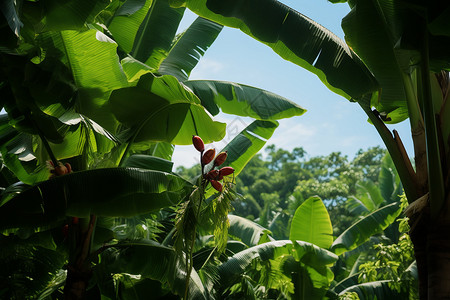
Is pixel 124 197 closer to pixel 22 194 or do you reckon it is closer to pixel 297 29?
pixel 22 194

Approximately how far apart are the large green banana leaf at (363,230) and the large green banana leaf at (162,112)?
12.1 feet

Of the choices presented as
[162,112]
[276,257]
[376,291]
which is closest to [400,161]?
[162,112]

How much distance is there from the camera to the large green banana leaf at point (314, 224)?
302 inches

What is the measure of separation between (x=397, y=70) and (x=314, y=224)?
12.7ft

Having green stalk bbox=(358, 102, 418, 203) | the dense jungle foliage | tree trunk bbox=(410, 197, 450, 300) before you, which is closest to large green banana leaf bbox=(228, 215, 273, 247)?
the dense jungle foliage

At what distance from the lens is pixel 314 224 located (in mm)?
7691

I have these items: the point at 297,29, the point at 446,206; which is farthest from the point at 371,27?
the point at 446,206

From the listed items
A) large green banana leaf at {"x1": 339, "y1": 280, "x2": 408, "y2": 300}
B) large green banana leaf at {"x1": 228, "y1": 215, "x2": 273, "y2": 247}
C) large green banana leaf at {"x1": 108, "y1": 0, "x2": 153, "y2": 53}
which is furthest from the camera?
large green banana leaf at {"x1": 228, "y1": 215, "x2": 273, "y2": 247}

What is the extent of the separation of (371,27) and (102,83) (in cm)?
Result: 263

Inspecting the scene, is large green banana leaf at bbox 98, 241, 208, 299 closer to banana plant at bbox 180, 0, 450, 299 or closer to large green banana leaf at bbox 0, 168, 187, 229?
large green banana leaf at bbox 0, 168, 187, 229

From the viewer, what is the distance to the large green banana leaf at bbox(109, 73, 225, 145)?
4676mm

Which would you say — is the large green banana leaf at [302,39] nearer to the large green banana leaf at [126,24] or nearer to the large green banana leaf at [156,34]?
the large green banana leaf at [126,24]

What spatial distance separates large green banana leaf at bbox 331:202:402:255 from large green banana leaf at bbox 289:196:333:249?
21cm

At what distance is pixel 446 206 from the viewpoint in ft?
11.5
